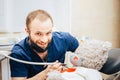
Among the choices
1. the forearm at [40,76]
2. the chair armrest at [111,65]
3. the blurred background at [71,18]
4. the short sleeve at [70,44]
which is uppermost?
the blurred background at [71,18]

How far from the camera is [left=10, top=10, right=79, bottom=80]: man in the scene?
881mm

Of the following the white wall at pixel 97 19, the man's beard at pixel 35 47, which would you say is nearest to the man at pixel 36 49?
the man's beard at pixel 35 47

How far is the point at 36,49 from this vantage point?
0.92 m

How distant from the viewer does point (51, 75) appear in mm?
792

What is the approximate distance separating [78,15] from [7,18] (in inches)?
20.1

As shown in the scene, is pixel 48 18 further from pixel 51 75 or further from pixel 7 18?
pixel 7 18

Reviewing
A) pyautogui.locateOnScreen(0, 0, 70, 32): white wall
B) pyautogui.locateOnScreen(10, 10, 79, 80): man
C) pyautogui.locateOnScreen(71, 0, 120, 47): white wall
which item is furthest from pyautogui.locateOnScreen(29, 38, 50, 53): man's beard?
pyautogui.locateOnScreen(71, 0, 120, 47): white wall

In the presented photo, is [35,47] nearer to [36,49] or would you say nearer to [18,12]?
[36,49]

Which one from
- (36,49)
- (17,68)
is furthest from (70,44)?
(17,68)

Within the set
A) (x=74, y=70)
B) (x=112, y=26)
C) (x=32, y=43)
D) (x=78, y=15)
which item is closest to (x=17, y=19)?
(x=32, y=43)

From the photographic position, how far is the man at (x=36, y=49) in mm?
881

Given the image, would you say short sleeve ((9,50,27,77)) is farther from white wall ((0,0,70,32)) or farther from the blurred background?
white wall ((0,0,70,32))

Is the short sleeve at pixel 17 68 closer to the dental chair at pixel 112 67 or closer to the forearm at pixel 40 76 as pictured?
the forearm at pixel 40 76

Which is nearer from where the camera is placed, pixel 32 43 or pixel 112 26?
pixel 32 43
